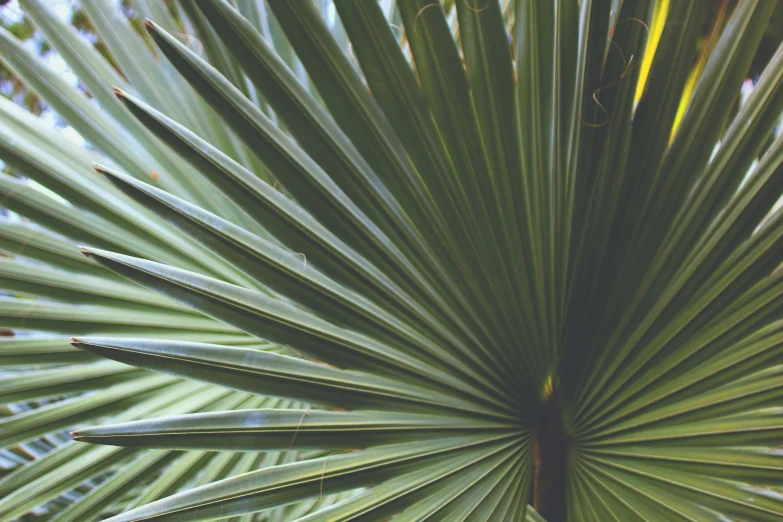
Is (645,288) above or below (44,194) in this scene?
above

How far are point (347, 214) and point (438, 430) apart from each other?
0.30 metres

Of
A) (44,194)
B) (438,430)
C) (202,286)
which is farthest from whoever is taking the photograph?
(44,194)

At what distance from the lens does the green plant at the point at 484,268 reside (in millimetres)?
619

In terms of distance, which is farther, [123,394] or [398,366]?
[123,394]

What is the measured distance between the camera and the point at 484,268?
28.7 inches

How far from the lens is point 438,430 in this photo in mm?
708

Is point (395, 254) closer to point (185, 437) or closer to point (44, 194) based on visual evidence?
point (185, 437)

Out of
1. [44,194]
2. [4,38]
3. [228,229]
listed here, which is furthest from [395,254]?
[4,38]

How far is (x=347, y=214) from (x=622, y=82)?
0.37 metres

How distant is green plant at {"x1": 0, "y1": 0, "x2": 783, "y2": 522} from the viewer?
2.03ft

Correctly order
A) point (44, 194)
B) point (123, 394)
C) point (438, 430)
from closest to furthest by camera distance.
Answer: point (438, 430) → point (44, 194) → point (123, 394)

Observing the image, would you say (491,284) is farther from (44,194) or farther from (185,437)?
(44,194)

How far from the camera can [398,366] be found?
28.2 inches

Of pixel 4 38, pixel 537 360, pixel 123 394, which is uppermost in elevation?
pixel 4 38
